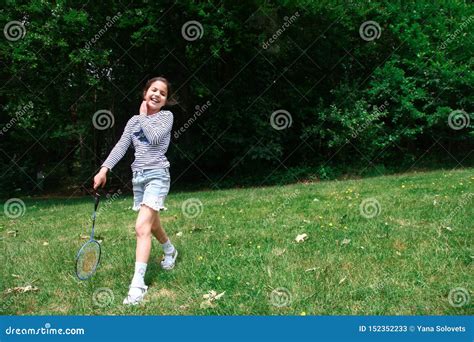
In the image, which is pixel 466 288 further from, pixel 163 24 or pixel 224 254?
pixel 163 24

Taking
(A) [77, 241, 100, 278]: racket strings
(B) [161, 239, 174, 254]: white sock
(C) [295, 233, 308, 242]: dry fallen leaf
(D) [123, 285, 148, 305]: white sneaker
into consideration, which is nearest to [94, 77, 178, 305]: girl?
(D) [123, 285, 148, 305]: white sneaker

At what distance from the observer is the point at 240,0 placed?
15.8 meters

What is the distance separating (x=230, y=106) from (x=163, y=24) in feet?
13.8

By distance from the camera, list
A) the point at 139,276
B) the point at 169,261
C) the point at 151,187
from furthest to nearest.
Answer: the point at 169,261 → the point at 151,187 → the point at 139,276

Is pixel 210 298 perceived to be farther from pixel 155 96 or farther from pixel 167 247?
pixel 155 96

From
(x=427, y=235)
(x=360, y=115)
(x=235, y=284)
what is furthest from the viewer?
(x=360, y=115)

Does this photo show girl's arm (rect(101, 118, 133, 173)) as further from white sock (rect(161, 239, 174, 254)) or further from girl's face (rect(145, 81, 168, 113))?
white sock (rect(161, 239, 174, 254))

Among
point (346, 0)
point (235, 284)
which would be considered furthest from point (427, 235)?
point (346, 0)

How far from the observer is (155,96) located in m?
4.52

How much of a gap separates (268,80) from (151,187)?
1508cm

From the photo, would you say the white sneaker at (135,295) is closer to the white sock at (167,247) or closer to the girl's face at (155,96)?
the white sock at (167,247)

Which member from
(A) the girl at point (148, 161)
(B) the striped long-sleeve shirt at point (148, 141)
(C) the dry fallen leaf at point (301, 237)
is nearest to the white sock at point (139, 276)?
(A) the girl at point (148, 161)

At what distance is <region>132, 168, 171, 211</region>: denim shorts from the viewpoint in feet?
14.3

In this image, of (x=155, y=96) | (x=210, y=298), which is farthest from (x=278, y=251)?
(x=155, y=96)
